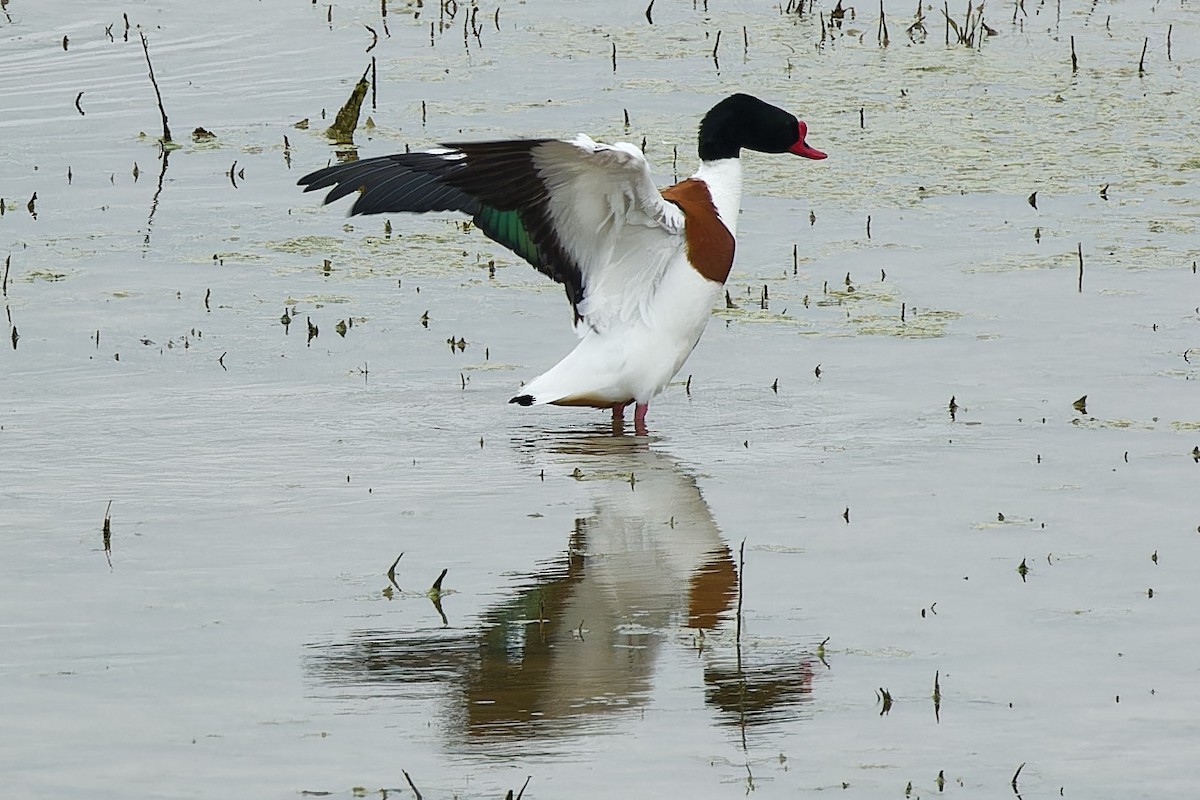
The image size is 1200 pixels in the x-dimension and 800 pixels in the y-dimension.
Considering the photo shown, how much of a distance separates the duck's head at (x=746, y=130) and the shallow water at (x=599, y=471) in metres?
0.77

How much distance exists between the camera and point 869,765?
4617 mm

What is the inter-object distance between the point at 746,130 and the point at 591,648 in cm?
360

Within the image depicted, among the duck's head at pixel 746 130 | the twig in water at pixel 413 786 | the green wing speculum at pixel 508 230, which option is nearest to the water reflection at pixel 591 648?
the twig in water at pixel 413 786

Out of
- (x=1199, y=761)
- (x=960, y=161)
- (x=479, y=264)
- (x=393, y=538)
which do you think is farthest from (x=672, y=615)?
(x=960, y=161)

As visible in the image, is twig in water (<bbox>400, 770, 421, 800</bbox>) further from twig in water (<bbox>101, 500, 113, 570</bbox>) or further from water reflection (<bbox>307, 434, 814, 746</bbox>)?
twig in water (<bbox>101, 500, 113, 570</bbox>)

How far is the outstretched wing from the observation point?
271 inches

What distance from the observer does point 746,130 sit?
8391mm

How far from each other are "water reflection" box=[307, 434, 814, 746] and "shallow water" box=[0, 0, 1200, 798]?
0.02 m

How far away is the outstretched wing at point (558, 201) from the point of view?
687 cm

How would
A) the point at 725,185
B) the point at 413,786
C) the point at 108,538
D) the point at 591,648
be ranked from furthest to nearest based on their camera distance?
the point at 725,185
the point at 108,538
the point at 591,648
the point at 413,786

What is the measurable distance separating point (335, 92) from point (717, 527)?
740cm

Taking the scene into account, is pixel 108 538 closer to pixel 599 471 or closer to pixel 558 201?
pixel 599 471

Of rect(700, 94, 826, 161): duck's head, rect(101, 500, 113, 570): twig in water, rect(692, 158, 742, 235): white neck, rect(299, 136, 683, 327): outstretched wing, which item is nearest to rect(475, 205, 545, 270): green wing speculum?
rect(299, 136, 683, 327): outstretched wing

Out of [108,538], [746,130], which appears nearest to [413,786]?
[108,538]
